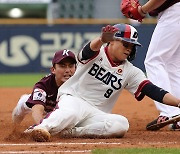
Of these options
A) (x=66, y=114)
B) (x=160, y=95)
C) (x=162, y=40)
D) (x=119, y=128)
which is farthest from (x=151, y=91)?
(x=162, y=40)

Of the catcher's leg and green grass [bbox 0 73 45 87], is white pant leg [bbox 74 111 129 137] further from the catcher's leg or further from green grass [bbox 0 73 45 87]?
green grass [bbox 0 73 45 87]

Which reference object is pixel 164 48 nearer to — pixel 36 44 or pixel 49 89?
pixel 49 89

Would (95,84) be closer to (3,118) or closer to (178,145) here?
(178,145)

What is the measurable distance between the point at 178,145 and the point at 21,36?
35.6 ft

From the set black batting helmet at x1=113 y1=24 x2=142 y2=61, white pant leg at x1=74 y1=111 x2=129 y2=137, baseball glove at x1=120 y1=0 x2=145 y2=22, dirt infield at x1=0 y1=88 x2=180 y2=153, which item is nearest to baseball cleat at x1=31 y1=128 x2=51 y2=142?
dirt infield at x1=0 y1=88 x2=180 y2=153

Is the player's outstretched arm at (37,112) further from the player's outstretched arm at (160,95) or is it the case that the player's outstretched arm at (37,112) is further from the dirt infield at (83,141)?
the player's outstretched arm at (160,95)

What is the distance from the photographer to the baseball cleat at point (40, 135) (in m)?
5.80

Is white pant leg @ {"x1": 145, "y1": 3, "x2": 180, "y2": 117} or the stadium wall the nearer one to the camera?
white pant leg @ {"x1": 145, "y1": 3, "x2": 180, "y2": 117}

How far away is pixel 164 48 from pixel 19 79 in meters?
8.66

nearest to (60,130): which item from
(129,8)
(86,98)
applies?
(86,98)

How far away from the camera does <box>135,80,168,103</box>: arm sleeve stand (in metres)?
6.18

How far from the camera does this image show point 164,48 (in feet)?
23.7

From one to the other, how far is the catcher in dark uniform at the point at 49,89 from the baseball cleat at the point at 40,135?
1.80ft

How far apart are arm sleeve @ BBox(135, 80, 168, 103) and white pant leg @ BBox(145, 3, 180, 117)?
2.53 feet
